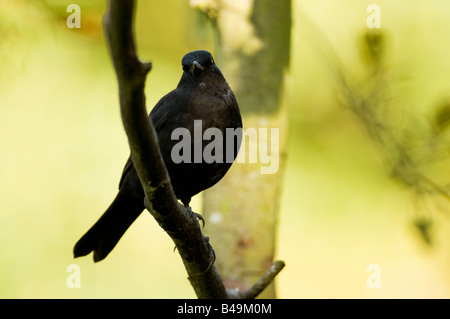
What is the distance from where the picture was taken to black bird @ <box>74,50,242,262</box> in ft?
8.77

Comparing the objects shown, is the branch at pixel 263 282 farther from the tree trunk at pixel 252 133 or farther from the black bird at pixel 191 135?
the black bird at pixel 191 135

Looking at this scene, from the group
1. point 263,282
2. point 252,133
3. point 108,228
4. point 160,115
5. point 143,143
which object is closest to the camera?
point 143,143

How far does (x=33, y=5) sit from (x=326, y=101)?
2.53 meters

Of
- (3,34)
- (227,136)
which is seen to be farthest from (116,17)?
(3,34)

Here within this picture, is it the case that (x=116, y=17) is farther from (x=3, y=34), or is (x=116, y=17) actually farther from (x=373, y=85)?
(x=3, y=34)

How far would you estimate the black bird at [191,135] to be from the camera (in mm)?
2674

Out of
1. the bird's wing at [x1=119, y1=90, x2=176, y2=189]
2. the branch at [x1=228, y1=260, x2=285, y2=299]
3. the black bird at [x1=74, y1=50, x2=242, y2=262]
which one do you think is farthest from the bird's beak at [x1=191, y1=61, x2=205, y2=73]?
the branch at [x1=228, y1=260, x2=285, y2=299]

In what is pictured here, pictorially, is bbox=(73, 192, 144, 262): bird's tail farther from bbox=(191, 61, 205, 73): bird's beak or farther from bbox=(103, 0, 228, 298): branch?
bbox=(191, 61, 205, 73): bird's beak

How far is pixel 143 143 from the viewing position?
177 centimetres

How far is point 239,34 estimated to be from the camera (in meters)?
3.66

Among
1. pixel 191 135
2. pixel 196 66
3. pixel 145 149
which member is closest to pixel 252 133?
pixel 196 66

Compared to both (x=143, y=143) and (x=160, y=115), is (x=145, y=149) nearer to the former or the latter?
(x=143, y=143)

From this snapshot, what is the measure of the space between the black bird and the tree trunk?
1.85 ft

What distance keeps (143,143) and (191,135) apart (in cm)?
86
